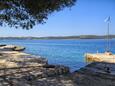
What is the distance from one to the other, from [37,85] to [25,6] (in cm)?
328

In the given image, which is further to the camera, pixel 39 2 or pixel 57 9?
pixel 57 9

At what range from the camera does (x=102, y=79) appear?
14.3 meters

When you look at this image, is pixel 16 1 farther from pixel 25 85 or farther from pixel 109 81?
pixel 109 81

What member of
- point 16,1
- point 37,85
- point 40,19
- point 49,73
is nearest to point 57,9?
point 40,19

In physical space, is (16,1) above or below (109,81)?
above

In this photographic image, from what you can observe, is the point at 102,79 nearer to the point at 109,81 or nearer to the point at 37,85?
the point at 109,81

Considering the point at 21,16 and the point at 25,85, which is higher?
the point at 21,16

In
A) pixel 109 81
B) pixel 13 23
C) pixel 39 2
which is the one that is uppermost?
pixel 39 2

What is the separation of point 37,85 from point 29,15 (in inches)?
115

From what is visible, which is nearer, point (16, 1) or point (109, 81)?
point (16, 1)

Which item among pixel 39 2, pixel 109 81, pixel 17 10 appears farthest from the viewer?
pixel 109 81

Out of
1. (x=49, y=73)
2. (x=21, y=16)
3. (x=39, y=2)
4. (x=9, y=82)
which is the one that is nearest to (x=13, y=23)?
(x=21, y=16)

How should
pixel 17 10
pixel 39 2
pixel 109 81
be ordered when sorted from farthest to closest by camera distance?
pixel 109 81 < pixel 17 10 < pixel 39 2

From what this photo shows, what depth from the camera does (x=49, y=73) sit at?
14562 mm
